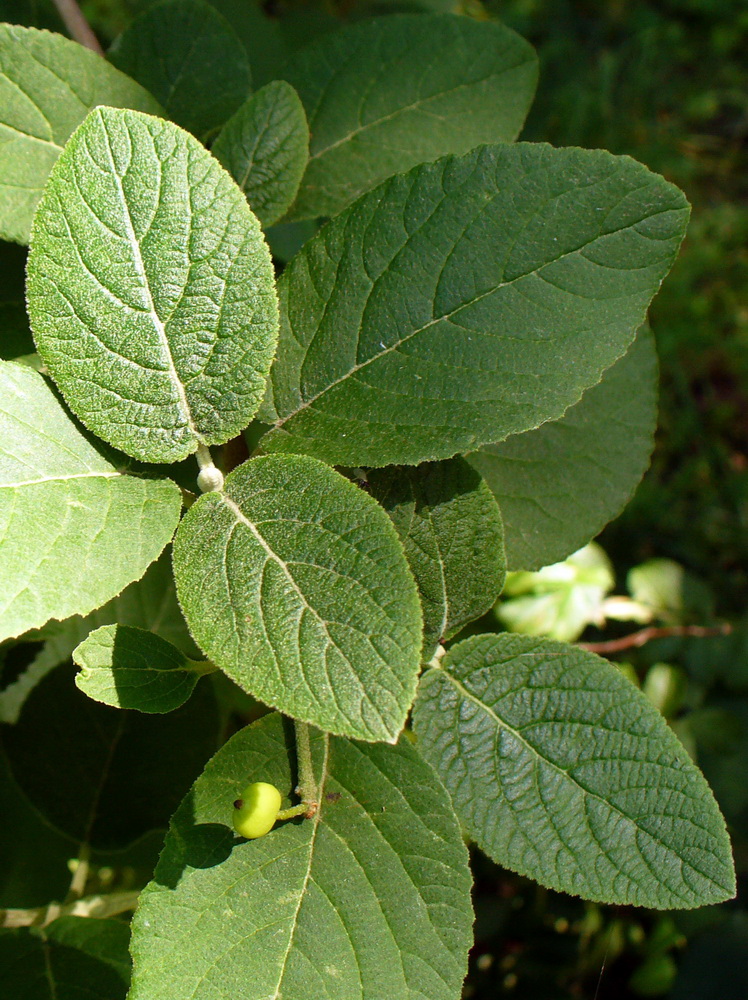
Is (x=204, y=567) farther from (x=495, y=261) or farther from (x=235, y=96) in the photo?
(x=235, y=96)

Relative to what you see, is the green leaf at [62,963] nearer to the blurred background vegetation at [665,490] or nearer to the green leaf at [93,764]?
the green leaf at [93,764]

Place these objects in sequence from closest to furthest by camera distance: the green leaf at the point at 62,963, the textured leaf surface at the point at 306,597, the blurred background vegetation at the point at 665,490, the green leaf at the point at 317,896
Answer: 1. the textured leaf surface at the point at 306,597
2. the green leaf at the point at 317,896
3. the green leaf at the point at 62,963
4. the blurred background vegetation at the point at 665,490

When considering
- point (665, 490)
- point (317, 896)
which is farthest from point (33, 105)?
point (665, 490)

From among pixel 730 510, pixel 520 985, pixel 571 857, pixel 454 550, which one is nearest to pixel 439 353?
pixel 454 550

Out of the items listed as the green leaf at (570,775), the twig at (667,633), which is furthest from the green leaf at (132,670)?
the twig at (667,633)

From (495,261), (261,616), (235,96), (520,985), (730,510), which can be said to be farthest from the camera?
(730,510)

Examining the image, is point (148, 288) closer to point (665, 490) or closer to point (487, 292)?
point (487, 292)

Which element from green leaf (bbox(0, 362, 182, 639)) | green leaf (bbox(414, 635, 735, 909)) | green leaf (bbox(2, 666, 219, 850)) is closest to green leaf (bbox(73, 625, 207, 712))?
green leaf (bbox(0, 362, 182, 639))
